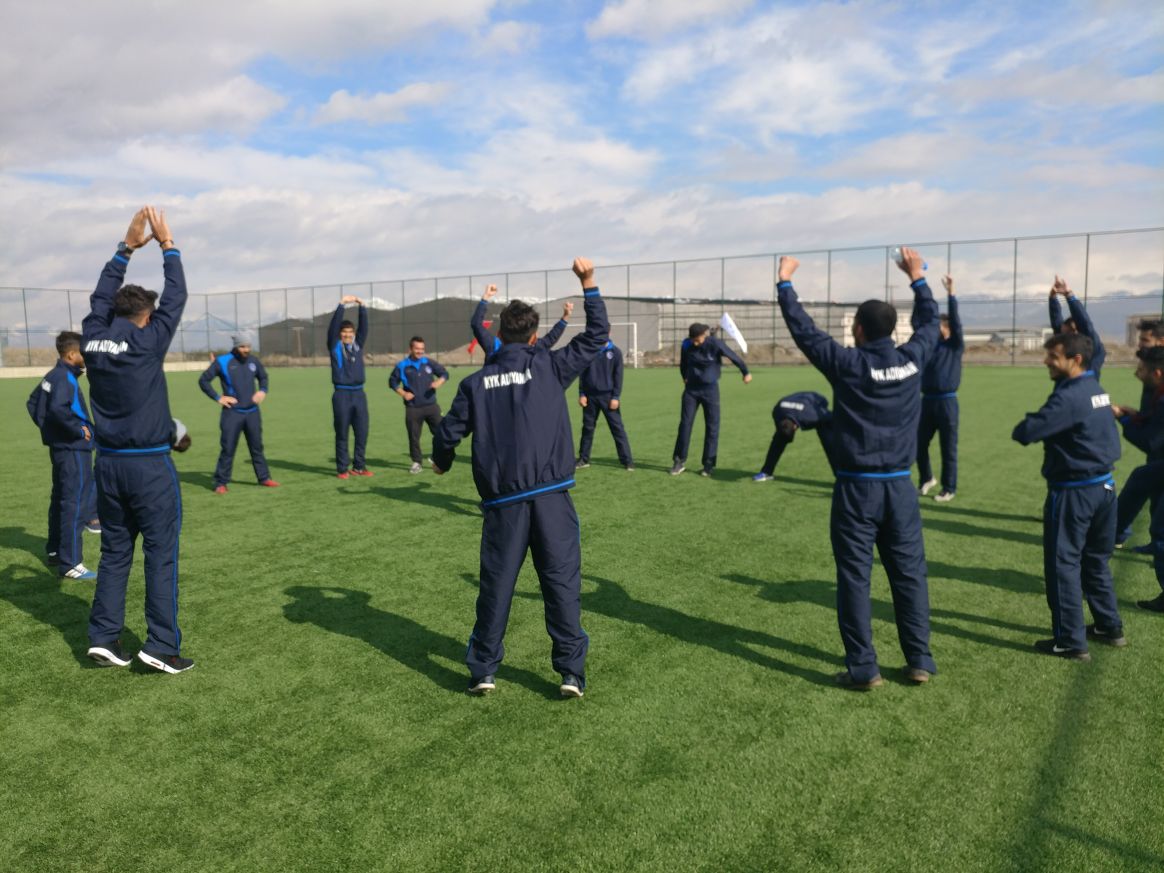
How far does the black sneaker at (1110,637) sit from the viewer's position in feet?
16.2

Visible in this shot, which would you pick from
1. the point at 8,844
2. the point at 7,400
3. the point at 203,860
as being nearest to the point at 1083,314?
the point at 203,860

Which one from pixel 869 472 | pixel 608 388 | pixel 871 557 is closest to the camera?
pixel 869 472

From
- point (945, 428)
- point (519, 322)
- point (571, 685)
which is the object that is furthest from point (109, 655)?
point (945, 428)

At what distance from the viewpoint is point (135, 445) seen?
448 cm

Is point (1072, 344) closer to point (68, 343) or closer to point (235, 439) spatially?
point (68, 343)

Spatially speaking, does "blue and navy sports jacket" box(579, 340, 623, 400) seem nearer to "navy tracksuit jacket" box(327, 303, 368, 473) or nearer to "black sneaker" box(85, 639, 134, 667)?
"navy tracksuit jacket" box(327, 303, 368, 473)

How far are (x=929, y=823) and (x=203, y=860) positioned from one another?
2691 millimetres

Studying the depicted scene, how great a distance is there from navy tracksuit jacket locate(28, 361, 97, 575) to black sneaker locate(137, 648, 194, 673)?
2390mm

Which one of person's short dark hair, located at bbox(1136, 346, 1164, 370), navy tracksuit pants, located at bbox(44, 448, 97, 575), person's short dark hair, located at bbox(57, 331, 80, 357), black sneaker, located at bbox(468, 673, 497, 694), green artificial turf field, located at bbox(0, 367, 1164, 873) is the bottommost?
green artificial turf field, located at bbox(0, 367, 1164, 873)

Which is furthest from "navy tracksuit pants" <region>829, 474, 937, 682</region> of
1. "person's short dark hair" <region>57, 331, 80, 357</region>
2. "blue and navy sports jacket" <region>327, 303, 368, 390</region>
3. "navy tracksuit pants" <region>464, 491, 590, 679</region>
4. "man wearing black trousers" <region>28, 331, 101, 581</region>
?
"blue and navy sports jacket" <region>327, 303, 368, 390</region>

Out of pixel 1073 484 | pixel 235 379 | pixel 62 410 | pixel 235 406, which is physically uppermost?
pixel 235 379

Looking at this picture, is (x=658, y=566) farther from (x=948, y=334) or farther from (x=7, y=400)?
(x=7, y=400)

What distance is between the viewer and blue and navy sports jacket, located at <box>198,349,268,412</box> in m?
10.1

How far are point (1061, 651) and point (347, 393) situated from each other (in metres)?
8.88
